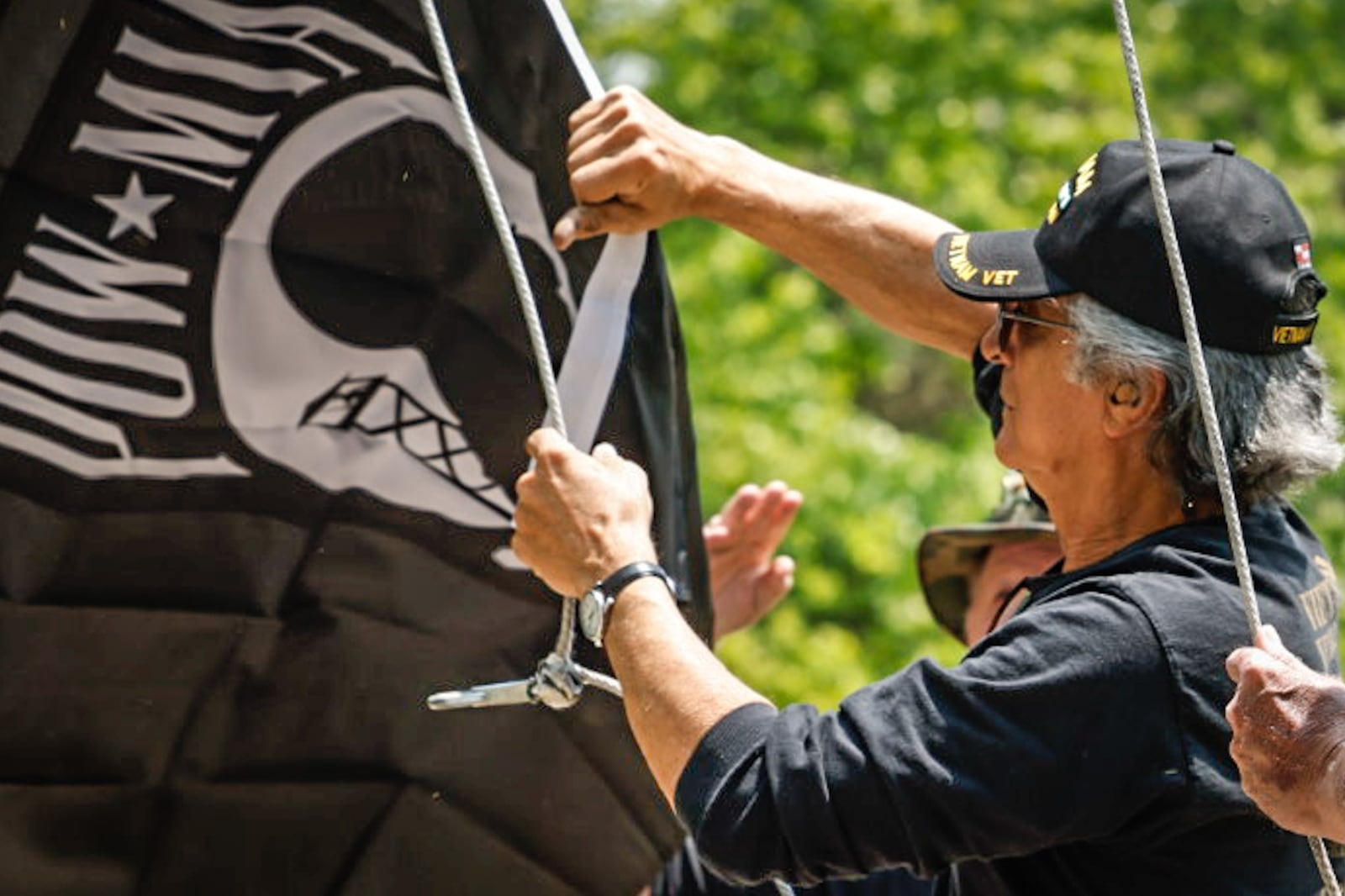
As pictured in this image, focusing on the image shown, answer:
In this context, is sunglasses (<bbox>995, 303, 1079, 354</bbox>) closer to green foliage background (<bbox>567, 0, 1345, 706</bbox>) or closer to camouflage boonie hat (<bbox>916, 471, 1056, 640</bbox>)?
camouflage boonie hat (<bbox>916, 471, 1056, 640</bbox>)

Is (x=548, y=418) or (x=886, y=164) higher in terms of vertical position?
(x=548, y=418)

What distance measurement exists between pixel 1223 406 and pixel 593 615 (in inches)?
27.1

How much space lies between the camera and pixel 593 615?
84.4 inches

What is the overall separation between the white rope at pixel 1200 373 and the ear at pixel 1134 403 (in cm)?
12

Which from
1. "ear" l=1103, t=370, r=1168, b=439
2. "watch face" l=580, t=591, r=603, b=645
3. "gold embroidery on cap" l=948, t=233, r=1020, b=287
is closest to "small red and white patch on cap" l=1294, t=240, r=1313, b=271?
"ear" l=1103, t=370, r=1168, b=439

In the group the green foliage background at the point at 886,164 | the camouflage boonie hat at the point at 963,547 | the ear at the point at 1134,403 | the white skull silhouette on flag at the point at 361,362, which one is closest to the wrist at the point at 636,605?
the white skull silhouette on flag at the point at 361,362

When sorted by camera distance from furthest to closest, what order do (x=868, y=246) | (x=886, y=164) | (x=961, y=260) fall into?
1. (x=886, y=164)
2. (x=868, y=246)
3. (x=961, y=260)

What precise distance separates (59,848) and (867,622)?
640 centimetres

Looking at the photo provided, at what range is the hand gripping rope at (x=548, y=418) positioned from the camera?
222 cm


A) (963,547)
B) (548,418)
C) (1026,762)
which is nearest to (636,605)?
(548,418)

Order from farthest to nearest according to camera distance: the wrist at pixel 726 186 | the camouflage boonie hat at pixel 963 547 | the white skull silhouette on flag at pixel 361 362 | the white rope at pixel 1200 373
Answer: the camouflage boonie hat at pixel 963 547 < the wrist at pixel 726 186 < the white skull silhouette on flag at pixel 361 362 < the white rope at pixel 1200 373

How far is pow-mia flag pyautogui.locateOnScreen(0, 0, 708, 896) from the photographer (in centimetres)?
230

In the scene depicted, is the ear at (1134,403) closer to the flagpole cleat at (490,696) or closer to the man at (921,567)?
the man at (921,567)

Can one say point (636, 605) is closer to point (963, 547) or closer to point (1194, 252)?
point (1194, 252)
